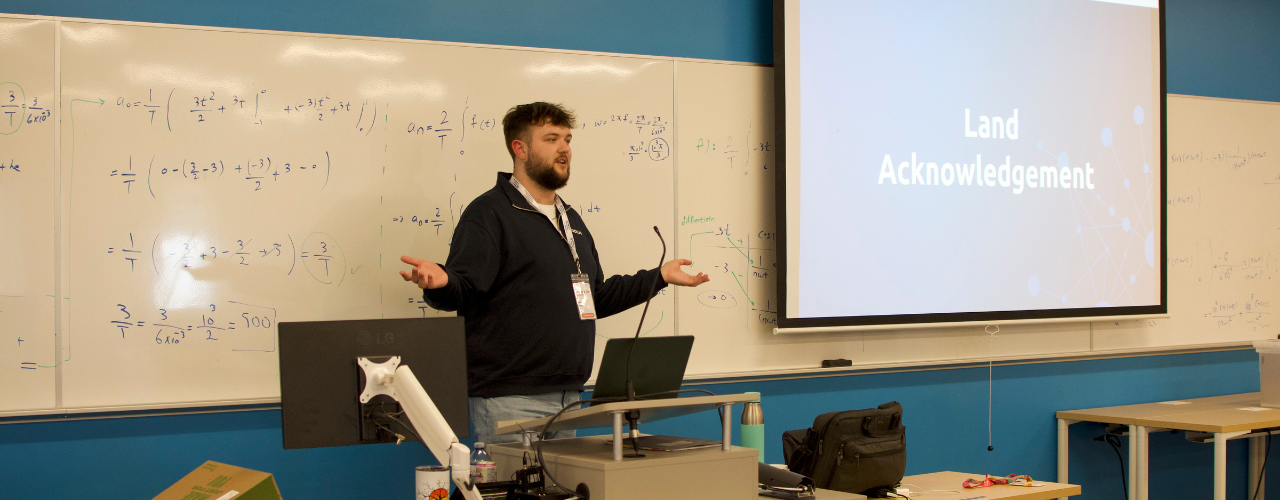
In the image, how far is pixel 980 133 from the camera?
12.4 ft

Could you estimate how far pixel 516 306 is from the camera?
2.45 metres

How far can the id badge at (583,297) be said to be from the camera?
2.52 metres

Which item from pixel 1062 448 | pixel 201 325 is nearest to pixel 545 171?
pixel 201 325

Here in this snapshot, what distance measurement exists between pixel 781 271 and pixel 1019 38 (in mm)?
1583

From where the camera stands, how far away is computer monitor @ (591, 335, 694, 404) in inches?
68.9

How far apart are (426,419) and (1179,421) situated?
326 centimetres

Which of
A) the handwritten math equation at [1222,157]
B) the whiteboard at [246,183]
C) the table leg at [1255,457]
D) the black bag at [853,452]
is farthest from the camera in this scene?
the table leg at [1255,457]

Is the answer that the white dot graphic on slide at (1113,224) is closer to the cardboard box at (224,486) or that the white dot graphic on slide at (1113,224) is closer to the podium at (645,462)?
the podium at (645,462)

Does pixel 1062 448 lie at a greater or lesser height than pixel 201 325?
lesser

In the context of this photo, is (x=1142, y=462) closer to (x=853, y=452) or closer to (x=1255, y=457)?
(x=1255, y=457)

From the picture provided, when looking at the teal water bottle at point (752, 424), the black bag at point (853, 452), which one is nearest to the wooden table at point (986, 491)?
the black bag at point (853, 452)

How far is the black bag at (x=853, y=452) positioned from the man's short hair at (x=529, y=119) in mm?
1152

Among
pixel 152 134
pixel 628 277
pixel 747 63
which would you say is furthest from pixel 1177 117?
pixel 152 134

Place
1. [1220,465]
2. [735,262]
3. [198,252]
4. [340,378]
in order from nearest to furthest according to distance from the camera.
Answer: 1. [340,378]
2. [198,252]
3. [1220,465]
4. [735,262]
